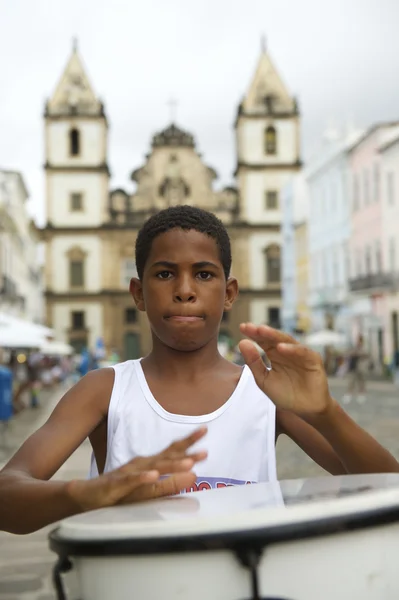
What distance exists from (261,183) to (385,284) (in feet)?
73.0

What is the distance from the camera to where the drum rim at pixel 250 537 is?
1368 mm

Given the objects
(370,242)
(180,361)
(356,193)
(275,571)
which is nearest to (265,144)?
(356,193)

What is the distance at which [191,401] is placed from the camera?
7.02ft

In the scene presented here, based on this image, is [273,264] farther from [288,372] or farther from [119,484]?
[119,484]

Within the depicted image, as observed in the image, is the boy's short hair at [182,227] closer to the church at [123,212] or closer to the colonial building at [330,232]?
the colonial building at [330,232]

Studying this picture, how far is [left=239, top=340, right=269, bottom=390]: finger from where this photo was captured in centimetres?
177

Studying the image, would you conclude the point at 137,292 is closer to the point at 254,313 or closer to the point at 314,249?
the point at 314,249

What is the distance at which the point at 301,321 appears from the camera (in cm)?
5041

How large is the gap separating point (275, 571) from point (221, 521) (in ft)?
0.39

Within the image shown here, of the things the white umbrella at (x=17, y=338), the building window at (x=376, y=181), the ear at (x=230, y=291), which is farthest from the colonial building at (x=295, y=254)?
the ear at (x=230, y=291)

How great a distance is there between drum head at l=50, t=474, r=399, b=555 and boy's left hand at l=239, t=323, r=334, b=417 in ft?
0.81

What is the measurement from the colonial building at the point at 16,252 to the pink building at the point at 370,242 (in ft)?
48.2

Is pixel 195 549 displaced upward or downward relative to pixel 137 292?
downward

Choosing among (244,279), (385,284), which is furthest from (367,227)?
(244,279)
